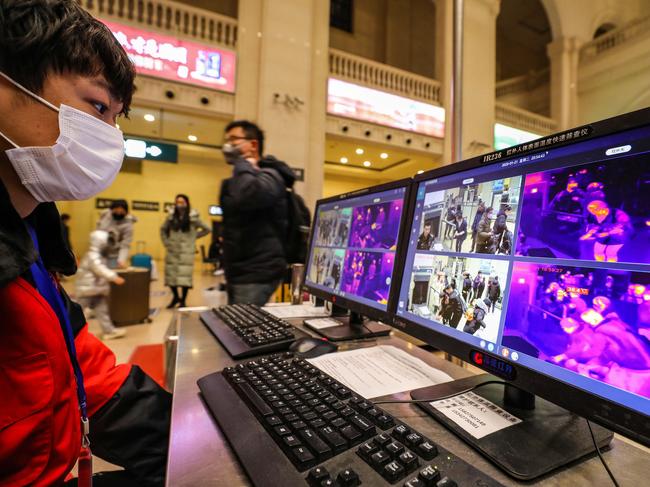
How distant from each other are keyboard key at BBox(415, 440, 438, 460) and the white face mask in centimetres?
77

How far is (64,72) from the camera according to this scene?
0.63 m

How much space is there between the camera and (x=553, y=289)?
0.47 m

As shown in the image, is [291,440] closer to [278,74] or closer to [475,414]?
[475,414]

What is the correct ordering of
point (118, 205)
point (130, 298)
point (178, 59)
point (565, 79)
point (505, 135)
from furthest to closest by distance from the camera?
1. point (565, 79)
2. point (505, 135)
3. point (178, 59)
4. point (130, 298)
5. point (118, 205)

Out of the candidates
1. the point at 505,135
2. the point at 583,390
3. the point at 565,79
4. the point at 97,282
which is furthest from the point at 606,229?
the point at 565,79

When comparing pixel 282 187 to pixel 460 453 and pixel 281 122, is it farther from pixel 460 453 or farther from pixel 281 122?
pixel 281 122

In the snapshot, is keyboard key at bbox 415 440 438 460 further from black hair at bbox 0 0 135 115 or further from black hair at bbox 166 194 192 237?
black hair at bbox 166 194 192 237

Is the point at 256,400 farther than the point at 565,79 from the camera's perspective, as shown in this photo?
No

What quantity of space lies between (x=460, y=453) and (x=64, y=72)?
0.93 metres

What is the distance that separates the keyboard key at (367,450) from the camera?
1.32ft

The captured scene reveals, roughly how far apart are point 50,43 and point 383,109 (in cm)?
572

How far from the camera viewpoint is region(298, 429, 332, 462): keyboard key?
0.40 m

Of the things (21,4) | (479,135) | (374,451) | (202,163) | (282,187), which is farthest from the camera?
(202,163)

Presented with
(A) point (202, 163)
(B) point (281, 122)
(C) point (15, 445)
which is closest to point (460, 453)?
(C) point (15, 445)
